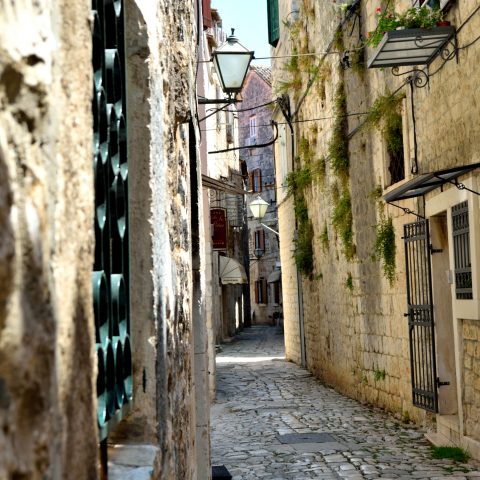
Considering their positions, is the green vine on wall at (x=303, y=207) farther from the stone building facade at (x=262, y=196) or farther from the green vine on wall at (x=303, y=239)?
the stone building facade at (x=262, y=196)

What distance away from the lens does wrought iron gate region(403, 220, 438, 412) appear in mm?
9320

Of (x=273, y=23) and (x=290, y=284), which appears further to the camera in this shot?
(x=290, y=284)

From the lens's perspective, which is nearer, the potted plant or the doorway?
the potted plant

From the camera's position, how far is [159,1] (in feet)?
11.3

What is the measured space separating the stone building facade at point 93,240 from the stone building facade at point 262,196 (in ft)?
135

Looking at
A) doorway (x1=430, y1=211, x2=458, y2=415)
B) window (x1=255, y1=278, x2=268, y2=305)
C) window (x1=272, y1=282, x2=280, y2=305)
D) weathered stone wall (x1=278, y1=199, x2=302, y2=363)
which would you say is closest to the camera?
doorway (x1=430, y1=211, x2=458, y2=415)

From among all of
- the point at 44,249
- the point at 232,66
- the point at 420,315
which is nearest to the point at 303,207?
the point at 232,66

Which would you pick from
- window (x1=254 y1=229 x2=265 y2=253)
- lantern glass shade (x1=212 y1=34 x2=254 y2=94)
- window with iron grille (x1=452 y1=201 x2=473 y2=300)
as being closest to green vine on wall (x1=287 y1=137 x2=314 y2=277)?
lantern glass shade (x1=212 y1=34 x2=254 y2=94)

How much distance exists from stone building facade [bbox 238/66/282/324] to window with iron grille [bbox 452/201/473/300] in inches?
1425

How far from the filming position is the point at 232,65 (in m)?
10.6

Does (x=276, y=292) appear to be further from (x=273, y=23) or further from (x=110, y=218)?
(x=110, y=218)

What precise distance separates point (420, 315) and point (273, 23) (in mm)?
12923

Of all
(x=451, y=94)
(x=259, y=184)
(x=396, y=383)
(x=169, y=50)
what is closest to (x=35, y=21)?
(x=169, y=50)

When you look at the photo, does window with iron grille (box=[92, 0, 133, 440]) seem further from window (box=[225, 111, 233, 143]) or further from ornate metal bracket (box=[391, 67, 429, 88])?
window (box=[225, 111, 233, 143])
